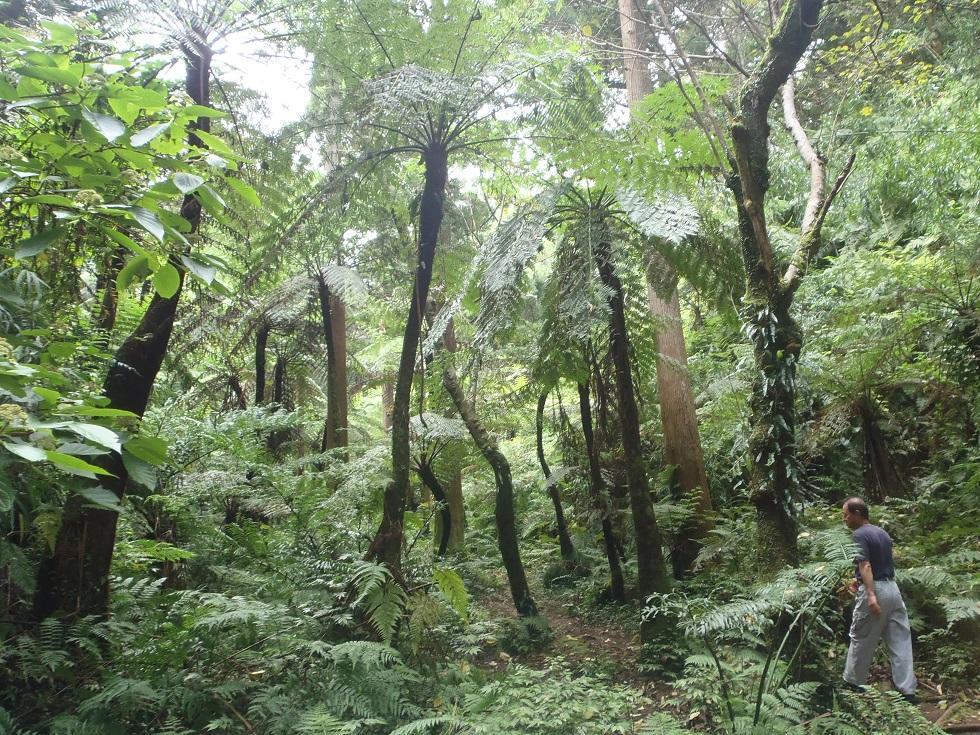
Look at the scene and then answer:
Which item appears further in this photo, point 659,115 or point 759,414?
point 659,115

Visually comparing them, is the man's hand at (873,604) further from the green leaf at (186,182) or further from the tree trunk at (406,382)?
the green leaf at (186,182)

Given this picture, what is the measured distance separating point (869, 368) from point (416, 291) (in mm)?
4790

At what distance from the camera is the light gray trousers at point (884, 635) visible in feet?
12.3

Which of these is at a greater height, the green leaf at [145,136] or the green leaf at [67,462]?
the green leaf at [145,136]

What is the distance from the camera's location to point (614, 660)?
4.64 meters

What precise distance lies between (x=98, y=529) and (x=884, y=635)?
4455mm

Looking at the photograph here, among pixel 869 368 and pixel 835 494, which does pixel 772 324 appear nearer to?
pixel 869 368

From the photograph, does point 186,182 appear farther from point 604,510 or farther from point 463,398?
point 604,510

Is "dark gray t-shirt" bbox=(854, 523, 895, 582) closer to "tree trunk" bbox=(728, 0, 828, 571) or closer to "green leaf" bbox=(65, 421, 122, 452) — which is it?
"tree trunk" bbox=(728, 0, 828, 571)

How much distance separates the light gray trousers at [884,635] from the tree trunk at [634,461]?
1240 mm

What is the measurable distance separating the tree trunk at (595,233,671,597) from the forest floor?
0.59 m

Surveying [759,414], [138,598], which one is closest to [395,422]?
[138,598]

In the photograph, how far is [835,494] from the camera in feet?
23.1

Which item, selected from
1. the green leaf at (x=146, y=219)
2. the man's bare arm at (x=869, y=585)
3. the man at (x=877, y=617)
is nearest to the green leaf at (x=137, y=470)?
the green leaf at (x=146, y=219)
